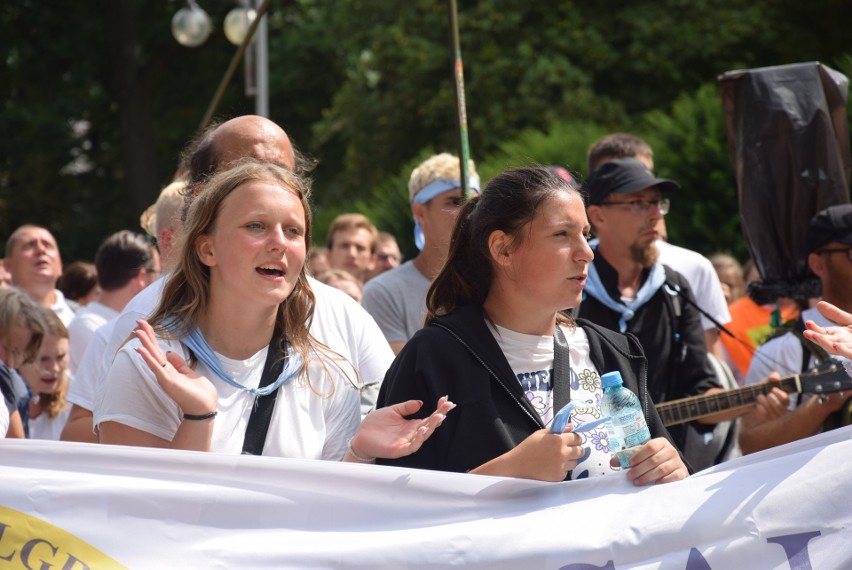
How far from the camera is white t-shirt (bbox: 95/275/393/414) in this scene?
152 inches

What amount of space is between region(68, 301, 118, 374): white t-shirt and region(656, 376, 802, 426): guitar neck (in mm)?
3291

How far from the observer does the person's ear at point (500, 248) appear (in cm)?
379

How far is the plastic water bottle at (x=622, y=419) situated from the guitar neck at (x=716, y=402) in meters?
1.79

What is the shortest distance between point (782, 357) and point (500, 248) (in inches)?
84.4

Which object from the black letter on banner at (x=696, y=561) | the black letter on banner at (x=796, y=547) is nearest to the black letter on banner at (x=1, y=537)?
the black letter on banner at (x=696, y=561)

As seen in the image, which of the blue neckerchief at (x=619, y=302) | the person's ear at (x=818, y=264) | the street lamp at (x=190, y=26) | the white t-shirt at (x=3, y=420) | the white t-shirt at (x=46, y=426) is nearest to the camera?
the white t-shirt at (x=3, y=420)

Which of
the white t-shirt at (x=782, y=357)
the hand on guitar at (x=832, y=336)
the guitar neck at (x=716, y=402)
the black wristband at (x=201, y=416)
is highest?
the hand on guitar at (x=832, y=336)

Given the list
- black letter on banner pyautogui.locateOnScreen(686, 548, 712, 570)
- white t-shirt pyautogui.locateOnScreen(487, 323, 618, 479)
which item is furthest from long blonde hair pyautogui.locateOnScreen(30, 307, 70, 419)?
black letter on banner pyautogui.locateOnScreen(686, 548, 712, 570)

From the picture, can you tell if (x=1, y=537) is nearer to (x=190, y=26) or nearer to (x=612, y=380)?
(x=612, y=380)

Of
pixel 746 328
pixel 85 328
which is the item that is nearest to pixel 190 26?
pixel 85 328

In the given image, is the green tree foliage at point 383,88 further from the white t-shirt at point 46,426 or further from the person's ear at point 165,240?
the person's ear at point 165,240

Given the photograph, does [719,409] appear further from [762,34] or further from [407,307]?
[762,34]

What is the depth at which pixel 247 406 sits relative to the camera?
3543 millimetres

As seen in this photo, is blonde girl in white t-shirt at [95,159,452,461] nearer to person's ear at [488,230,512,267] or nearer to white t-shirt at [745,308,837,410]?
person's ear at [488,230,512,267]
